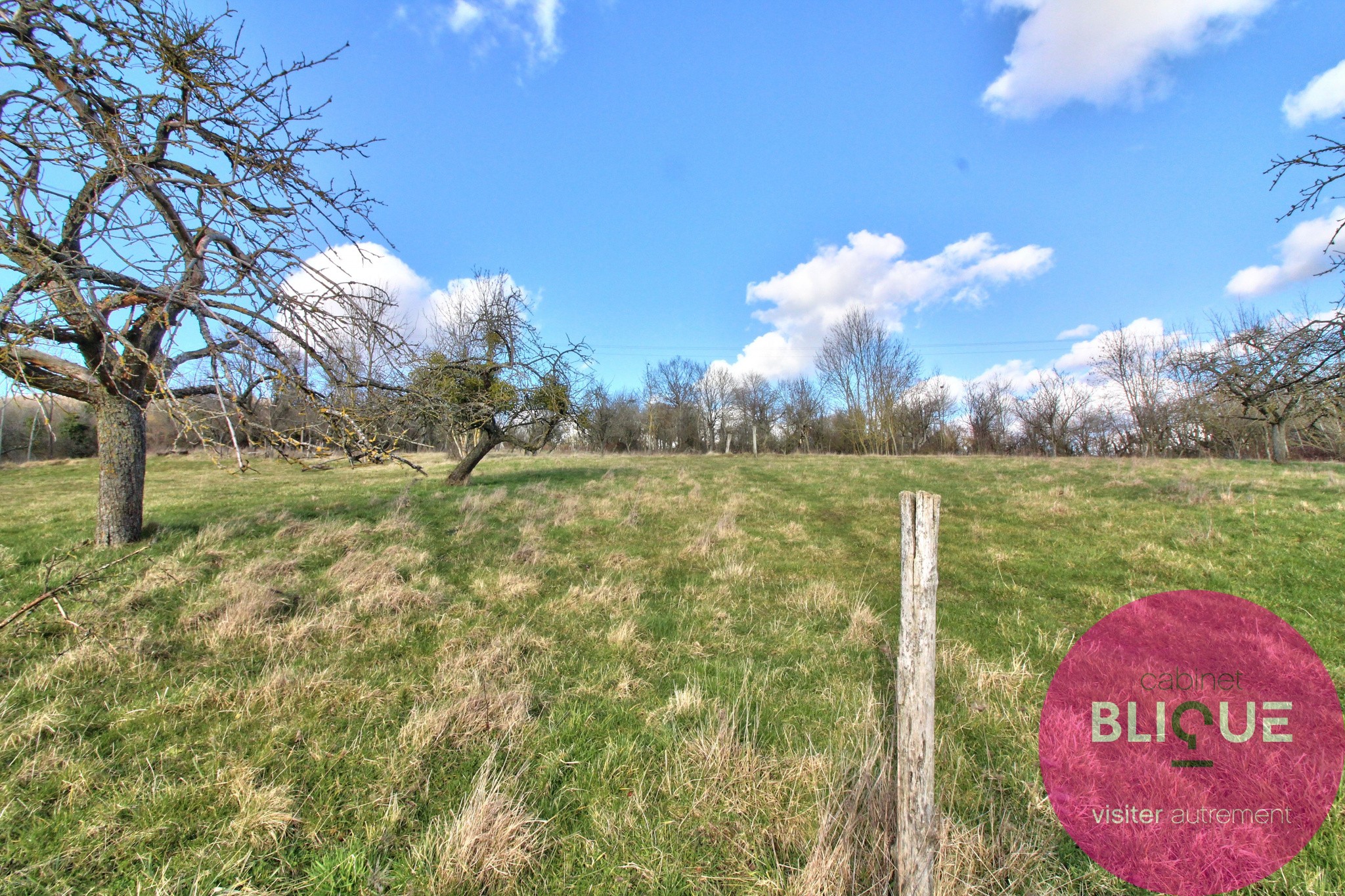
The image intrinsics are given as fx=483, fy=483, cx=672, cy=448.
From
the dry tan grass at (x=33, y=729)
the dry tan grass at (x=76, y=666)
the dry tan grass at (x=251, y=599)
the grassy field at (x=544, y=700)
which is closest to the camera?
the grassy field at (x=544, y=700)

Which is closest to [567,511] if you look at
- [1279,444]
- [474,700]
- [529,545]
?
[529,545]

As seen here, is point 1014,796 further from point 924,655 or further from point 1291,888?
point 924,655

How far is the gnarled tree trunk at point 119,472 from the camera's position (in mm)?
7165

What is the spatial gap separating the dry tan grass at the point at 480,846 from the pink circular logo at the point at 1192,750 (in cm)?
321

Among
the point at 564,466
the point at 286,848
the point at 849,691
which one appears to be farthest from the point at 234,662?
the point at 564,466

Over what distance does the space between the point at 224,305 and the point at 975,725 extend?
659 cm

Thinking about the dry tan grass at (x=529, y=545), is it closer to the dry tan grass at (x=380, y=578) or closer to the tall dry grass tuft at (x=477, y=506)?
the tall dry grass tuft at (x=477, y=506)

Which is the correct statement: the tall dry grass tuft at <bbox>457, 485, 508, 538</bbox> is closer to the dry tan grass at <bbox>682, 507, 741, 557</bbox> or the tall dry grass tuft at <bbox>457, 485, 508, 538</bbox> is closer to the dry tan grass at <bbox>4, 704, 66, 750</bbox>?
the dry tan grass at <bbox>682, 507, 741, 557</bbox>

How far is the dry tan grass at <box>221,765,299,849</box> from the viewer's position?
264 cm

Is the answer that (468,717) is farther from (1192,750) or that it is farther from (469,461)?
(469,461)

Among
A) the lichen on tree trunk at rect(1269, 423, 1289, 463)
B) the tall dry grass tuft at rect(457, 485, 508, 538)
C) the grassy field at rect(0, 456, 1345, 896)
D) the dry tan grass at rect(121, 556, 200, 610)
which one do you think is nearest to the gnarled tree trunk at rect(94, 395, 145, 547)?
the grassy field at rect(0, 456, 1345, 896)

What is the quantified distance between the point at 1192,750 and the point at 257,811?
6.27 m

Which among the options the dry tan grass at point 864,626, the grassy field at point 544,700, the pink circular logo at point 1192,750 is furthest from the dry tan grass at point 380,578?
the pink circular logo at point 1192,750

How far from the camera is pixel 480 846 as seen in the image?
2.59 meters
